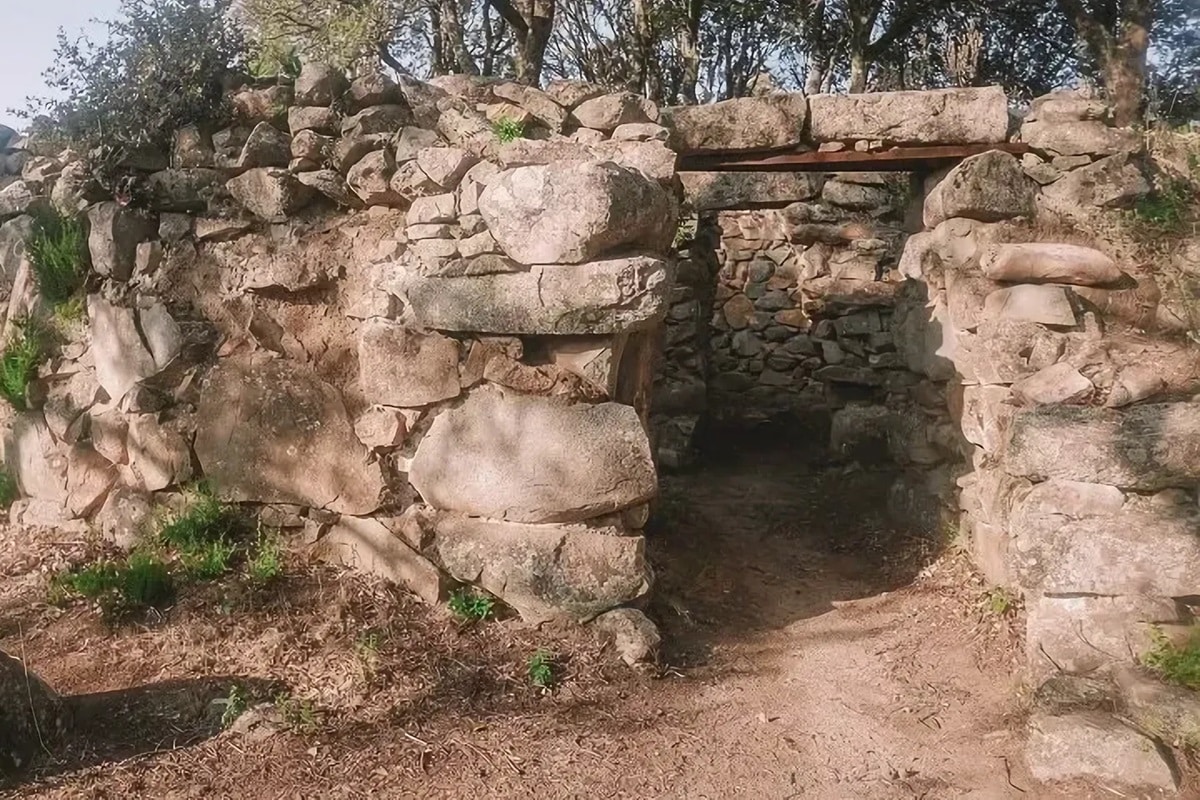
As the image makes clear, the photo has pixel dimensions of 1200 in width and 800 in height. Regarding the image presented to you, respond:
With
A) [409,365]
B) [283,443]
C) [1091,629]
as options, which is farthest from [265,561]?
[1091,629]

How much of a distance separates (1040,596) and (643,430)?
1494 mm

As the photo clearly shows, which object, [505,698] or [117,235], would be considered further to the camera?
[117,235]

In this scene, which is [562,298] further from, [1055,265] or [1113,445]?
[1055,265]

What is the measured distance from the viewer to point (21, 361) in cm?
450

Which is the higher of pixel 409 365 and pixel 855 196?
pixel 855 196

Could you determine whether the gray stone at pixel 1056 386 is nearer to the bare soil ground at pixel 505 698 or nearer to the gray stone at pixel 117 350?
the bare soil ground at pixel 505 698

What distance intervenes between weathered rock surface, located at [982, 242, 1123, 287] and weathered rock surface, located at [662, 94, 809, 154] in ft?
3.70

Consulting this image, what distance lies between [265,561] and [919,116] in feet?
11.3

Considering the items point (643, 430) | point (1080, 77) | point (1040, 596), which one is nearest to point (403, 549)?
point (643, 430)

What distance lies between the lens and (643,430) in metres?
3.73

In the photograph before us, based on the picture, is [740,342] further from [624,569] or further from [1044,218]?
[624,569]

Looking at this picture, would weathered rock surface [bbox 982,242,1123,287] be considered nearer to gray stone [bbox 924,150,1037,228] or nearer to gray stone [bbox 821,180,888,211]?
gray stone [bbox 924,150,1037,228]

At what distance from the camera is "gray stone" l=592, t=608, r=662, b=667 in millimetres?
3590

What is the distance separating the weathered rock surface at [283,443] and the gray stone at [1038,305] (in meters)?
2.74
